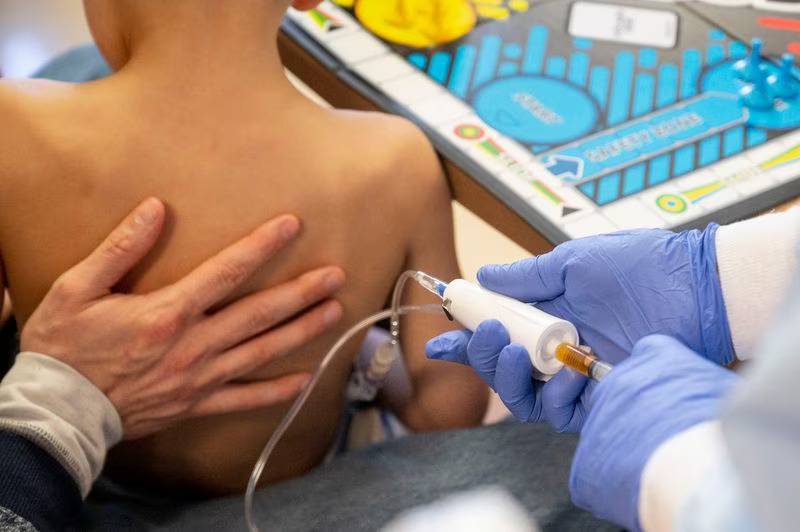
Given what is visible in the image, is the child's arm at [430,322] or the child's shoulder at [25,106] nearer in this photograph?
the child's shoulder at [25,106]

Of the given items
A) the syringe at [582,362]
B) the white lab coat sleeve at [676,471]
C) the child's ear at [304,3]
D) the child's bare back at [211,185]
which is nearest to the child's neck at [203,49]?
the child's bare back at [211,185]

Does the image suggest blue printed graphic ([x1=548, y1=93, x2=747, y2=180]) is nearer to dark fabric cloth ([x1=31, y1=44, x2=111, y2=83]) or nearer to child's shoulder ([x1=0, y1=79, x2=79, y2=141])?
child's shoulder ([x1=0, y1=79, x2=79, y2=141])

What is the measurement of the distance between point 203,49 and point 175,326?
0.84 ft

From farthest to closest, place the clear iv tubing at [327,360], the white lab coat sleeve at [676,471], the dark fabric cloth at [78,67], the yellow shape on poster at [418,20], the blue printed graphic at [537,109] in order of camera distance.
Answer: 1. the dark fabric cloth at [78,67]
2. the yellow shape on poster at [418,20]
3. the blue printed graphic at [537,109]
4. the clear iv tubing at [327,360]
5. the white lab coat sleeve at [676,471]

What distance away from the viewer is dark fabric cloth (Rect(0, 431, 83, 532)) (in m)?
0.85

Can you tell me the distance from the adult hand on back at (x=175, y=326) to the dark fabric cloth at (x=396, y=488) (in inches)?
3.6

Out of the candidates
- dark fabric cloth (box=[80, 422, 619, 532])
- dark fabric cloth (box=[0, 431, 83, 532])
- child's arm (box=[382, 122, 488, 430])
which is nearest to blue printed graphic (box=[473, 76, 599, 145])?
child's arm (box=[382, 122, 488, 430])

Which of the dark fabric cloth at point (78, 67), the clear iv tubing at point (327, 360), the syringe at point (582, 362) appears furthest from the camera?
the dark fabric cloth at point (78, 67)

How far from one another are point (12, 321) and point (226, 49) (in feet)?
1.53

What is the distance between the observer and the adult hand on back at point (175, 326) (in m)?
0.92

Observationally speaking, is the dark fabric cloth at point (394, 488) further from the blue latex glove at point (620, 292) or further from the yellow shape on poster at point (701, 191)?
the yellow shape on poster at point (701, 191)

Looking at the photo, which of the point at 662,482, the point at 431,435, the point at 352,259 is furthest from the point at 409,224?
the point at 662,482

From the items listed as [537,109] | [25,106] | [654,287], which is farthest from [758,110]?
[25,106]

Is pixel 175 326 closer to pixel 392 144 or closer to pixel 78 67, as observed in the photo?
pixel 392 144
